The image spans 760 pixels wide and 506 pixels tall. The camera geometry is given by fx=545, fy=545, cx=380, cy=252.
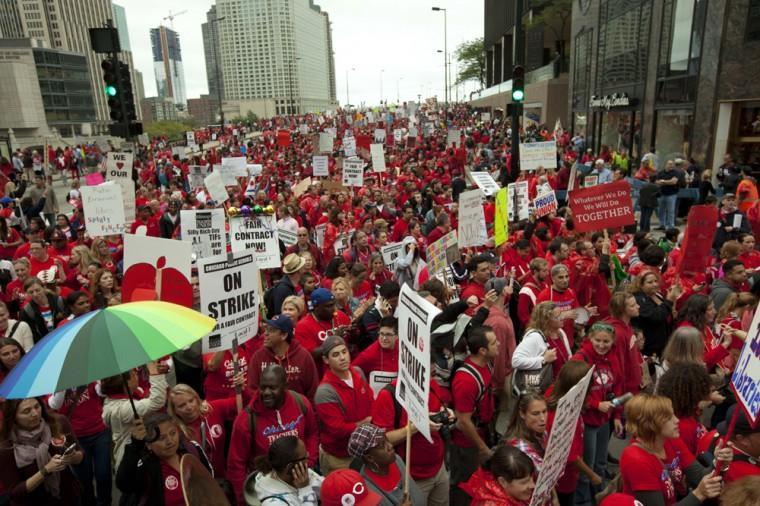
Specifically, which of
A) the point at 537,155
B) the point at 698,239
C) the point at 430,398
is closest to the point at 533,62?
the point at 537,155

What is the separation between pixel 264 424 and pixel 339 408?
22.4 inches

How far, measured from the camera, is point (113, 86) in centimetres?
1111

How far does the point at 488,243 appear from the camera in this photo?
30.5 feet

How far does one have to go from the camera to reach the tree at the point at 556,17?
43.5 metres

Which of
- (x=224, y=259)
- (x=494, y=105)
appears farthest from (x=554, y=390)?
(x=494, y=105)

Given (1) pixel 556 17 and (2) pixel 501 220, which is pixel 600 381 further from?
(1) pixel 556 17

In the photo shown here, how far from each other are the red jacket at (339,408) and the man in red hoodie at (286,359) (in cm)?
46

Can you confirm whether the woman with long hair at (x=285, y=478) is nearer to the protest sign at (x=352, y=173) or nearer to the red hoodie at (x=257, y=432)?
the red hoodie at (x=257, y=432)

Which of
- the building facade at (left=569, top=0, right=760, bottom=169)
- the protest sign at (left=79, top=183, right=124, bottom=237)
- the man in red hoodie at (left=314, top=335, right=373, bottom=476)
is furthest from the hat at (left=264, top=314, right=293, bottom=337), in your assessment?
the building facade at (left=569, top=0, right=760, bottom=169)

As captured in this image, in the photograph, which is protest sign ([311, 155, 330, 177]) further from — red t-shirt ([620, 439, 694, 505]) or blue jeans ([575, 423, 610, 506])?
red t-shirt ([620, 439, 694, 505])

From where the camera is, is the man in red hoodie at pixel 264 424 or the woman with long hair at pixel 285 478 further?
the man in red hoodie at pixel 264 424

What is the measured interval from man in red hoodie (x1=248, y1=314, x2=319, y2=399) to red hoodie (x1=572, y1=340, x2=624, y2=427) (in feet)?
7.23

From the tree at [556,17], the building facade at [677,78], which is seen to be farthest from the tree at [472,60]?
the building facade at [677,78]

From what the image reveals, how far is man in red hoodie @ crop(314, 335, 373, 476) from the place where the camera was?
13.4 ft
